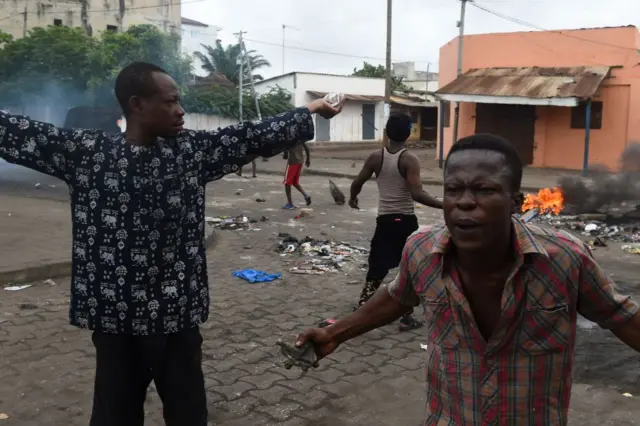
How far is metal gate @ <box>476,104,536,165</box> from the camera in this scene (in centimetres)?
2309

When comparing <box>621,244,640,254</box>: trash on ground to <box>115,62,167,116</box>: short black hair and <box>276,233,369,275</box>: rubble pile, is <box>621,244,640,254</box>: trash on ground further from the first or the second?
<box>115,62,167,116</box>: short black hair

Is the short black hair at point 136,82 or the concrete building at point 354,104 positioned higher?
the concrete building at point 354,104

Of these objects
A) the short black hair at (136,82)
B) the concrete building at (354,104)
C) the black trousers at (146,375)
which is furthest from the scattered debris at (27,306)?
the concrete building at (354,104)

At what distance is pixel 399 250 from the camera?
563cm

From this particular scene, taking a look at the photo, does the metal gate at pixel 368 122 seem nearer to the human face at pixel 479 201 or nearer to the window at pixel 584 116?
the window at pixel 584 116

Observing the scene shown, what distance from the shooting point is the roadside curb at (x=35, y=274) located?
679 cm

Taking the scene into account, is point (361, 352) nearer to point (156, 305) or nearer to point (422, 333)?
point (422, 333)

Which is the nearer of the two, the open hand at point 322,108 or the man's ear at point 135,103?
the man's ear at point 135,103

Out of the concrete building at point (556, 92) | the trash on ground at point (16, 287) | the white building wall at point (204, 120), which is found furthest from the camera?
the white building wall at point (204, 120)

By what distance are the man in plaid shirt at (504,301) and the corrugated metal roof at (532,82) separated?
19247mm

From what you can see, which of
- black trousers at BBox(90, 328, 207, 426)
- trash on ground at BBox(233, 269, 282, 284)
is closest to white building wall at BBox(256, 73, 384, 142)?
trash on ground at BBox(233, 269, 282, 284)

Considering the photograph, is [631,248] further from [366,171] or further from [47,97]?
[47,97]

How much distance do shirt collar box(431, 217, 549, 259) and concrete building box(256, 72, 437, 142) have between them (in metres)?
36.4

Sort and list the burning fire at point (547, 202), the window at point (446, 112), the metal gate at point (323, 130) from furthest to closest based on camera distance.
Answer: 1. the metal gate at point (323, 130)
2. the window at point (446, 112)
3. the burning fire at point (547, 202)
